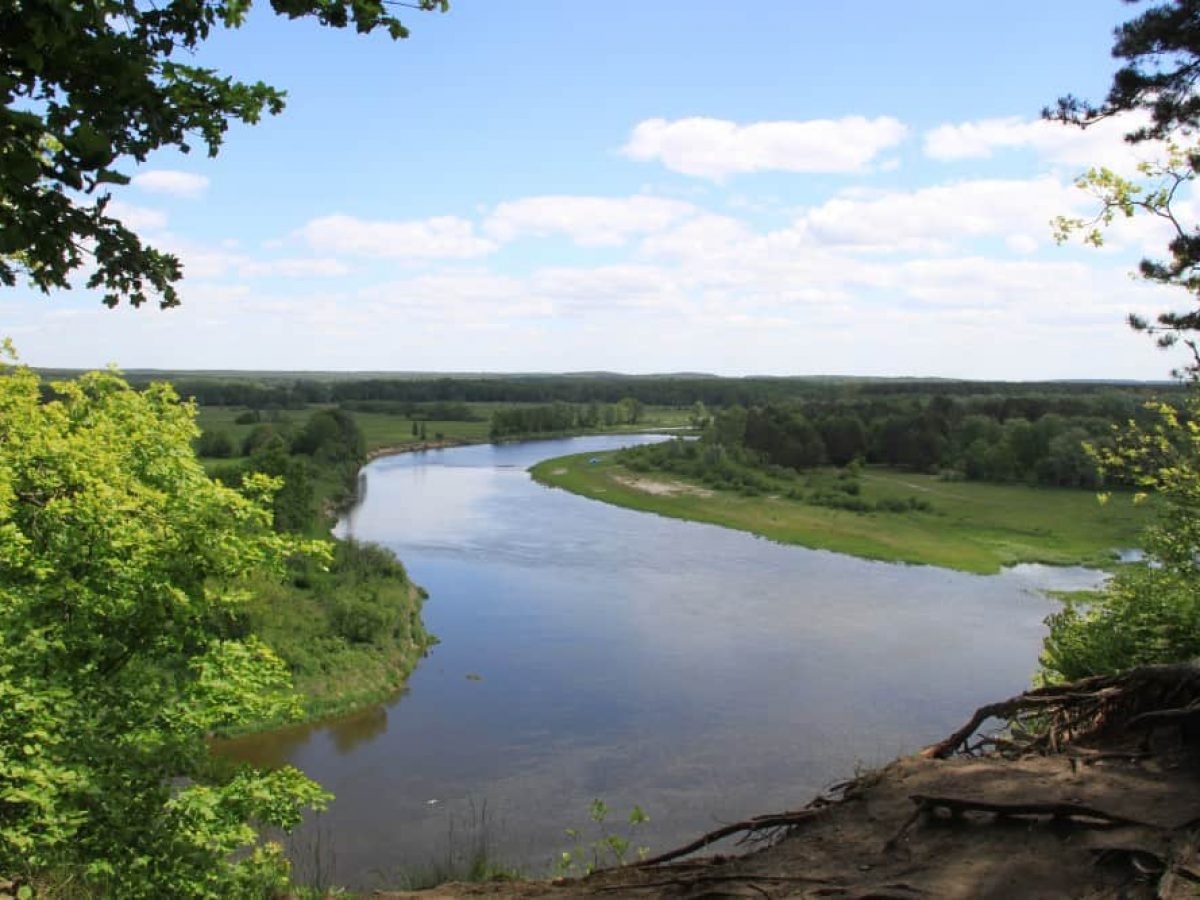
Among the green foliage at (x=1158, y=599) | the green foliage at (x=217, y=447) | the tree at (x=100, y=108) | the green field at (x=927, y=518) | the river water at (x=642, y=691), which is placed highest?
the tree at (x=100, y=108)

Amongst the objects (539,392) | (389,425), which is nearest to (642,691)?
(389,425)

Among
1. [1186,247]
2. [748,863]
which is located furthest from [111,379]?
[1186,247]

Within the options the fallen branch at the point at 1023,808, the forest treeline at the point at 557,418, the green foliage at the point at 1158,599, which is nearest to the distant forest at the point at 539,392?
the forest treeline at the point at 557,418

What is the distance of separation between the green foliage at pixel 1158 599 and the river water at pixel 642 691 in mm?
7209

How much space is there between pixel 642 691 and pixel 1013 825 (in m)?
20.5

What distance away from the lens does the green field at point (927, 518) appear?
46531mm

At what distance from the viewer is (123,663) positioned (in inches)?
340

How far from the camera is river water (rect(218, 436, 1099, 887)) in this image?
1808 cm

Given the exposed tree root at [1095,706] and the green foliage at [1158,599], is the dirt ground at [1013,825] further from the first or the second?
the green foliage at [1158,599]

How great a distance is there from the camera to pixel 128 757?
7359 mm

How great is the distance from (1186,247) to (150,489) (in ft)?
37.3

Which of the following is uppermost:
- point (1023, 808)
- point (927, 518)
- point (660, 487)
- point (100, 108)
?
point (100, 108)

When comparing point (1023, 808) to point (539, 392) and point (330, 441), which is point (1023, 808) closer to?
point (330, 441)

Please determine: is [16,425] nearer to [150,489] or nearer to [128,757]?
[150,489]
